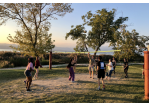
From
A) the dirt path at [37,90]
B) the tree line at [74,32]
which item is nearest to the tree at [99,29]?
the tree line at [74,32]

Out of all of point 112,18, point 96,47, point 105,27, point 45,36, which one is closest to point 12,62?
point 45,36

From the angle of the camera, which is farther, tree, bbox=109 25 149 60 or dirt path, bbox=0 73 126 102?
tree, bbox=109 25 149 60

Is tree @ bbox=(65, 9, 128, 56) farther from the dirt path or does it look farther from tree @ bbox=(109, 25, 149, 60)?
the dirt path

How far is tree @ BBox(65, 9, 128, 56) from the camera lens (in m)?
18.4

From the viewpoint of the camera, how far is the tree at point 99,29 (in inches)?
725

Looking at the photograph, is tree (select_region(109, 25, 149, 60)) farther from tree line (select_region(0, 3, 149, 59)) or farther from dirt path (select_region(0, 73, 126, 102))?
dirt path (select_region(0, 73, 126, 102))

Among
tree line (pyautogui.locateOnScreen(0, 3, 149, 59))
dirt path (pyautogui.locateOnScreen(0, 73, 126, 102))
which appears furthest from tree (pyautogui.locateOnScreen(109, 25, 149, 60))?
dirt path (pyautogui.locateOnScreen(0, 73, 126, 102))

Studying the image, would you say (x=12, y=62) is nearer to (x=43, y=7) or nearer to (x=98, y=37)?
(x=43, y=7)

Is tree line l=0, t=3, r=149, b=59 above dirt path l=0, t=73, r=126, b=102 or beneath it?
above

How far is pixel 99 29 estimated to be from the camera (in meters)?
A: 19.1

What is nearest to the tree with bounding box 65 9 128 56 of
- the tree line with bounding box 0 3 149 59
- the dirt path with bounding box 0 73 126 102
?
the tree line with bounding box 0 3 149 59

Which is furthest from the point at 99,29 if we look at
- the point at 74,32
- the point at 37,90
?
the point at 37,90

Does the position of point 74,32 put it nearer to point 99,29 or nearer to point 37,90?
point 99,29

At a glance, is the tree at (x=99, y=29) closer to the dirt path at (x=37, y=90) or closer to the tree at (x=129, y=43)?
the tree at (x=129, y=43)
